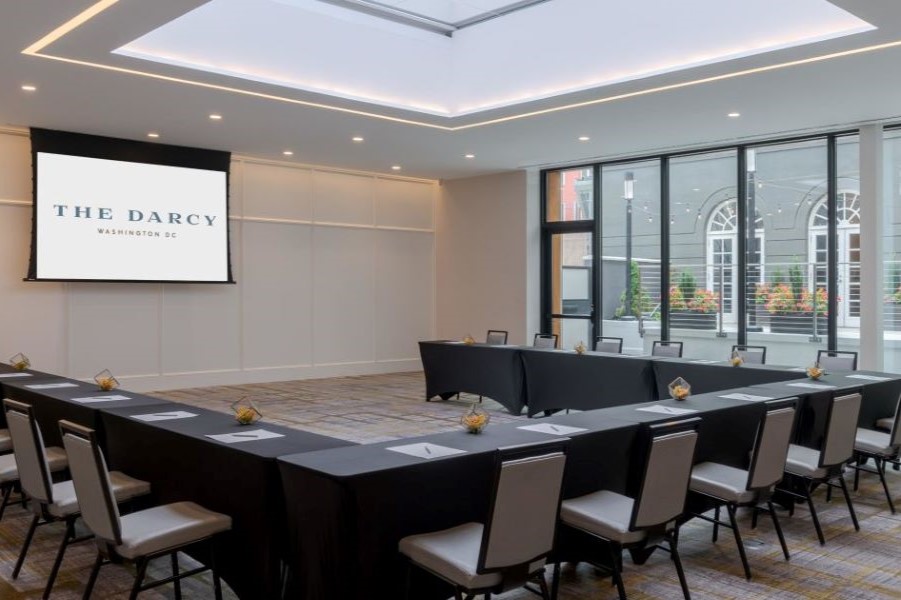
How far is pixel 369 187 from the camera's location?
13.4 meters

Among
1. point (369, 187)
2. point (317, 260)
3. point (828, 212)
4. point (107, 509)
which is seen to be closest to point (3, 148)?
point (317, 260)

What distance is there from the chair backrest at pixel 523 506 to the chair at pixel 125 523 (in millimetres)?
1274

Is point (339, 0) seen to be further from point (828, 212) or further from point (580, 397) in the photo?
point (828, 212)

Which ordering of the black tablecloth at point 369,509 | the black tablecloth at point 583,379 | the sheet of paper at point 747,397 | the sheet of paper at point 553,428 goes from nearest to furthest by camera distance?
the black tablecloth at point 369,509, the sheet of paper at point 553,428, the sheet of paper at point 747,397, the black tablecloth at point 583,379

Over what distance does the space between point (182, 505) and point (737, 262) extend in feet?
29.0

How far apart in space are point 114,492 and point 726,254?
8.96m

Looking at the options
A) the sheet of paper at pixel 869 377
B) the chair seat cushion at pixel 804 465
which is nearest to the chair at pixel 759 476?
the chair seat cushion at pixel 804 465

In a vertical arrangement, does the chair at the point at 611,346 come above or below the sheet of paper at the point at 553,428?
above

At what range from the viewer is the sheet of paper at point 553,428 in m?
3.88

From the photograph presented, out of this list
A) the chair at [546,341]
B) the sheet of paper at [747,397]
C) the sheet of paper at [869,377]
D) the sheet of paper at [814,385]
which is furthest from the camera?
the chair at [546,341]

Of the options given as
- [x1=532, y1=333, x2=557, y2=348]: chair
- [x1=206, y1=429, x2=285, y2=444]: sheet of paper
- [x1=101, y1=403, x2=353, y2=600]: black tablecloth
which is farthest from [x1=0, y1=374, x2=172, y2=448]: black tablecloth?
[x1=532, y1=333, x2=557, y2=348]: chair

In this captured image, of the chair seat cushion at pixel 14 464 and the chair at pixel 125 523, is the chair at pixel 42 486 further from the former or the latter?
the chair seat cushion at pixel 14 464

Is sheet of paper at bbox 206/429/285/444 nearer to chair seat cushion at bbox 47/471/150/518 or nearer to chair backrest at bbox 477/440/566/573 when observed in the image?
chair seat cushion at bbox 47/471/150/518

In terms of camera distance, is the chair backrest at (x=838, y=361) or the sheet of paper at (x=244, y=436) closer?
the sheet of paper at (x=244, y=436)
